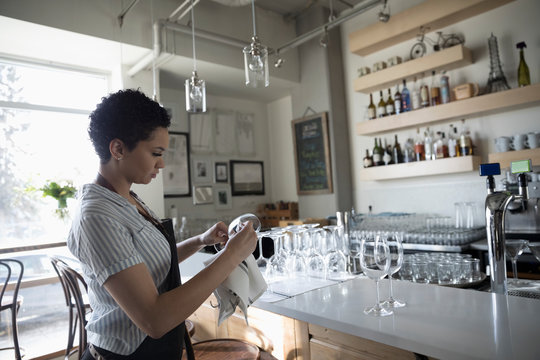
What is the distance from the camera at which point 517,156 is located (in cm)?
315

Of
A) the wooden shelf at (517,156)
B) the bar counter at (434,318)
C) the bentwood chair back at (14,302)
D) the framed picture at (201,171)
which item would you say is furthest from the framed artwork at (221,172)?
the bar counter at (434,318)

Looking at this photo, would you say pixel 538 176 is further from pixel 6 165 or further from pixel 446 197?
pixel 6 165

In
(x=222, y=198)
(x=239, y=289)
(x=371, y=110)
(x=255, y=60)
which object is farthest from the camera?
(x=222, y=198)

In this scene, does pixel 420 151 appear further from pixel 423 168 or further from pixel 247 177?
pixel 247 177

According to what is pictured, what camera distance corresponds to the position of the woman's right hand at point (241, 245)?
42.9 inches

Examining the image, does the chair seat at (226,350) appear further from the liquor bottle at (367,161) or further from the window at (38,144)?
the liquor bottle at (367,161)

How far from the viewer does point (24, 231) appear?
3.80 m

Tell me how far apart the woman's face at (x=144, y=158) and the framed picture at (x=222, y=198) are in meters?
3.98

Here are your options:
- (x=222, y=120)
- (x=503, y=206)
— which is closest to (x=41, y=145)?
(x=222, y=120)

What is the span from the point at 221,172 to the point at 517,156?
11.1 feet

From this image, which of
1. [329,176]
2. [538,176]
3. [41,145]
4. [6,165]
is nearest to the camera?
[538,176]

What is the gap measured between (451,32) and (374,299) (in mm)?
3508

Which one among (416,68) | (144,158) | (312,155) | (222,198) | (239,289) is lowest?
(239,289)

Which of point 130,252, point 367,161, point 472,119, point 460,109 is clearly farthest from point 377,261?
point 367,161
